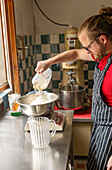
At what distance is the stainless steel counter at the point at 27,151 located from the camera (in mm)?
832

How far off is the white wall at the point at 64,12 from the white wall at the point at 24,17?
0.12 meters

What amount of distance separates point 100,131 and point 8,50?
0.98m

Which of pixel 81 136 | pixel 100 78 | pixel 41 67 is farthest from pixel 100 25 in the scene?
pixel 81 136

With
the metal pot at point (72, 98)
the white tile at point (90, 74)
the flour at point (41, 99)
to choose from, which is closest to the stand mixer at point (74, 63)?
the metal pot at point (72, 98)

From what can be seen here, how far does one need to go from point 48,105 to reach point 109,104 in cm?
36

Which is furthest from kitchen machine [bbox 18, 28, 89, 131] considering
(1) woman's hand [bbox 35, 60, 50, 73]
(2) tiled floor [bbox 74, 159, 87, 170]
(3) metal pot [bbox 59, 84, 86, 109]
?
(2) tiled floor [bbox 74, 159, 87, 170]

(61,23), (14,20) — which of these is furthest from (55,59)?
(61,23)

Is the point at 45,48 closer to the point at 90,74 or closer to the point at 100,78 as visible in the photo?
the point at 90,74

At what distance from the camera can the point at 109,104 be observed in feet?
3.76

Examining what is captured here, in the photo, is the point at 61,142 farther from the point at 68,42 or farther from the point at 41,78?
the point at 68,42

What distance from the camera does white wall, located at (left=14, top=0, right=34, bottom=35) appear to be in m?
1.80

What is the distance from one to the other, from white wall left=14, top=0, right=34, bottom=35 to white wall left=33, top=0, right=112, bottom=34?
4.9 inches

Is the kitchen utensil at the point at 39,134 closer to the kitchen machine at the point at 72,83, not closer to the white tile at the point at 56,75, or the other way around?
the kitchen machine at the point at 72,83

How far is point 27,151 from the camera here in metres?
0.94
